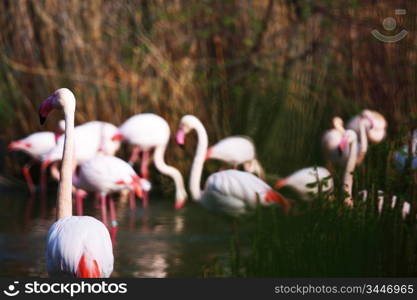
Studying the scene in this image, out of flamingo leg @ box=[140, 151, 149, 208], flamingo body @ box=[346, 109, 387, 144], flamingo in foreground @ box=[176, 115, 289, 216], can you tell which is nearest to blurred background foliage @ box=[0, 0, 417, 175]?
flamingo body @ box=[346, 109, 387, 144]

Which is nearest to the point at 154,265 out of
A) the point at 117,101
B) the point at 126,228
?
Answer: the point at 126,228

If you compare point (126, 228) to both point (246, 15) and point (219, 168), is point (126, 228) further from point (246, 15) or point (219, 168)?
point (246, 15)

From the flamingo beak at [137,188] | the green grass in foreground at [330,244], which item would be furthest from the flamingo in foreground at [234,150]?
the green grass in foreground at [330,244]

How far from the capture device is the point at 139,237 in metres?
6.82

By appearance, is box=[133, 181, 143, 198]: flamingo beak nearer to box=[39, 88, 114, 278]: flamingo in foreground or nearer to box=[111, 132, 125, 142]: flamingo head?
box=[111, 132, 125, 142]: flamingo head

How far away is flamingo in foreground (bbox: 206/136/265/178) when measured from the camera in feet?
27.3

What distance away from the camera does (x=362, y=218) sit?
14.8ft

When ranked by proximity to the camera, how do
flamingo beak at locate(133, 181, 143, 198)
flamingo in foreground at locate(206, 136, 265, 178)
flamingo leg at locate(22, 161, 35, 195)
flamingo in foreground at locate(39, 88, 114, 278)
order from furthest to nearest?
flamingo leg at locate(22, 161, 35, 195), flamingo in foreground at locate(206, 136, 265, 178), flamingo beak at locate(133, 181, 143, 198), flamingo in foreground at locate(39, 88, 114, 278)

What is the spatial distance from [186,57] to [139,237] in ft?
10.1

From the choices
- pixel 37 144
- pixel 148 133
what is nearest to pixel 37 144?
pixel 37 144

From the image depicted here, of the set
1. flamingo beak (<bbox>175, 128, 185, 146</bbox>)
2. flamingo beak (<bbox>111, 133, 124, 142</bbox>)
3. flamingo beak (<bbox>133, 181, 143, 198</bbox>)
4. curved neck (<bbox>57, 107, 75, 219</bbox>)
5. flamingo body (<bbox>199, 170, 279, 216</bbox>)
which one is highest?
flamingo beak (<bbox>111, 133, 124, 142</bbox>)

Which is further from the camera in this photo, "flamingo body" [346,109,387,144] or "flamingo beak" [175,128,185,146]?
"flamingo body" [346,109,387,144]

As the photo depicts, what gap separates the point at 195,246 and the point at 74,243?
2.43 m

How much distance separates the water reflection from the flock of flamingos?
0.20m
